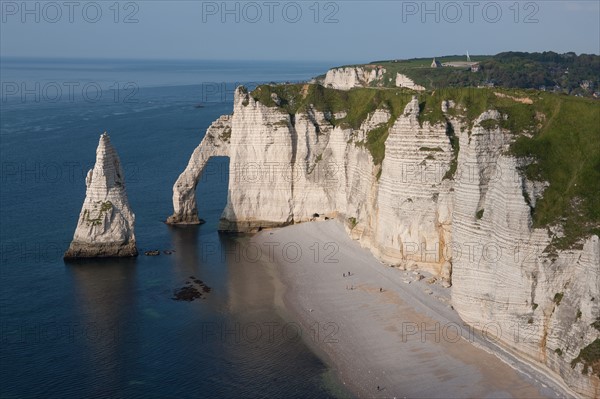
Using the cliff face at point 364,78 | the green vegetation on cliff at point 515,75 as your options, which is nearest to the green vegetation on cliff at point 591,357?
the cliff face at point 364,78

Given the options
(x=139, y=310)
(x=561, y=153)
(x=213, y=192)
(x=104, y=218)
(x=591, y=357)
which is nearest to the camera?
(x=591, y=357)

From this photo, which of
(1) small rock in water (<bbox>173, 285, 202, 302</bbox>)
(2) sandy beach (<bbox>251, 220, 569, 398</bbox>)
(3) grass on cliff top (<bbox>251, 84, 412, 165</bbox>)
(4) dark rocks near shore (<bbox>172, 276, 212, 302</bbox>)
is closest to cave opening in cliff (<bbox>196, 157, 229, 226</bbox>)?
(3) grass on cliff top (<bbox>251, 84, 412, 165</bbox>)

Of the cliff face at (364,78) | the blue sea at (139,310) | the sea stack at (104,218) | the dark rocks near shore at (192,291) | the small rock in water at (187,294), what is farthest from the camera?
the cliff face at (364,78)

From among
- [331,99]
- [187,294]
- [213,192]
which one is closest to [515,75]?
[331,99]

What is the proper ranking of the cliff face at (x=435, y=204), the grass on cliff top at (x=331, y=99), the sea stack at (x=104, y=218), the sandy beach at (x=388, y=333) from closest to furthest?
the cliff face at (x=435, y=204) → the sandy beach at (x=388, y=333) → the sea stack at (x=104, y=218) → the grass on cliff top at (x=331, y=99)

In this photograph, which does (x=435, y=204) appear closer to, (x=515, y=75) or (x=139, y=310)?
(x=139, y=310)

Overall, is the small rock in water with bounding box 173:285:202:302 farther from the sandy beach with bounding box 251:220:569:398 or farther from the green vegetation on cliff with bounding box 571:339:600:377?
the green vegetation on cliff with bounding box 571:339:600:377

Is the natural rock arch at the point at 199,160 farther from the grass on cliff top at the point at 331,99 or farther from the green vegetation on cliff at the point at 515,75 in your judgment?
the green vegetation on cliff at the point at 515,75
